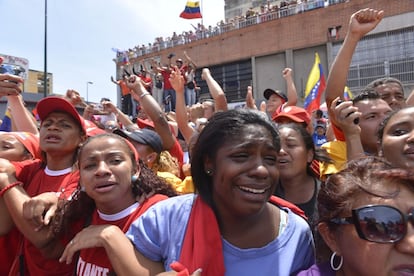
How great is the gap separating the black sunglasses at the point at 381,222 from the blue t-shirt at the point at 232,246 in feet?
0.99

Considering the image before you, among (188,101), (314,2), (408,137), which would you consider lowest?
(408,137)

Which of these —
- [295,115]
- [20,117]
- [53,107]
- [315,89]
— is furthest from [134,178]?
[315,89]

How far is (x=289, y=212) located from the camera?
1651mm

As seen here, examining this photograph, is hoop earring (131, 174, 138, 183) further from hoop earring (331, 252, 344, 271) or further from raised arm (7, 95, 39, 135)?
raised arm (7, 95, 39, 135)

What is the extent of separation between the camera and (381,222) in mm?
1233

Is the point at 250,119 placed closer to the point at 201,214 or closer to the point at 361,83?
the point at 201,214

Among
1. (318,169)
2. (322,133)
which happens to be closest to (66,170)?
(318,169)

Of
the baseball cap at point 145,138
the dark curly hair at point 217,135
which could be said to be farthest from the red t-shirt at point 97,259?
the baseball cap at point 145,138

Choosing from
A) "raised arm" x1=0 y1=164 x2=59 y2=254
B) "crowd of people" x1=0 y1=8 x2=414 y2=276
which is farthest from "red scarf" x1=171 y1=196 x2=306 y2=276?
"raised arm" x1=0 y1=164 x2=59 y2=254

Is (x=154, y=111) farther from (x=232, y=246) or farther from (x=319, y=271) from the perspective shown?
(x=319, y=271)

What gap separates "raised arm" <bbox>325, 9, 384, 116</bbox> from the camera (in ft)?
9.46

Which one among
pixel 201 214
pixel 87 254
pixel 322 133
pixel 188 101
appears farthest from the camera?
pixel 188 101

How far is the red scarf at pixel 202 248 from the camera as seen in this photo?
4.56 feet

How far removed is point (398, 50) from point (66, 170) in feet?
69.2
